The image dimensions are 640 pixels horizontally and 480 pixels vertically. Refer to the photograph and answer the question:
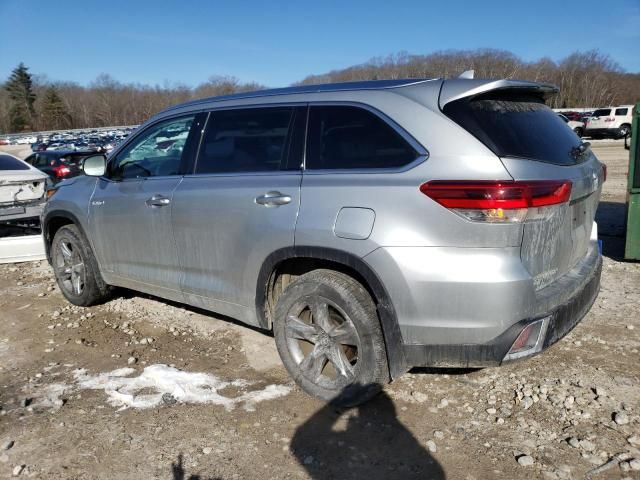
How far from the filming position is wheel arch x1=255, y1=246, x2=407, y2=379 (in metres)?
2.82

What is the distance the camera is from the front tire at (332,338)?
2967 mm

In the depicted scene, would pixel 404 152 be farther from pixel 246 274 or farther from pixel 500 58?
pixel 500 58

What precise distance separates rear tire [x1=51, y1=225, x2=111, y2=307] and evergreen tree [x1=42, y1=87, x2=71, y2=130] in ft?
381

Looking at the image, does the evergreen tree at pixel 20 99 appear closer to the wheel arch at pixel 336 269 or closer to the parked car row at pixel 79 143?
the parked car row at pixel 79 143

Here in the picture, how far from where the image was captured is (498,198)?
252cm

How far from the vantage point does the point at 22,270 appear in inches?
270

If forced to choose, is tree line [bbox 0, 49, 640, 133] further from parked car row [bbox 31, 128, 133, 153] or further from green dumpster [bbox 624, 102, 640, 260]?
green dumpster [bbox 624, 102, 640, 260]

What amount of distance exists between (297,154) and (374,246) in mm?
864

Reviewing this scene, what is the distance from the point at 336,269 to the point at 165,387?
144 cm

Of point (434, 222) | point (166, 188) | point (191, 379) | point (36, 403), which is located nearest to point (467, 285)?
point (434, 222)

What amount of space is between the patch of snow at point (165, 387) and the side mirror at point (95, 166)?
1692 millimetres

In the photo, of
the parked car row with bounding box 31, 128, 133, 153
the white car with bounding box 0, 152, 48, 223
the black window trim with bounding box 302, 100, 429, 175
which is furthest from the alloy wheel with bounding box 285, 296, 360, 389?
the parked car row with bounding box 31, 128, 133, 153

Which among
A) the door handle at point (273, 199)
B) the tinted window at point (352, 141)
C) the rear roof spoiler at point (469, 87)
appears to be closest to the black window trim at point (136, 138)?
the door handle at point (273, 199)

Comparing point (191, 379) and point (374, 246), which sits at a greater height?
point (374, 246)
